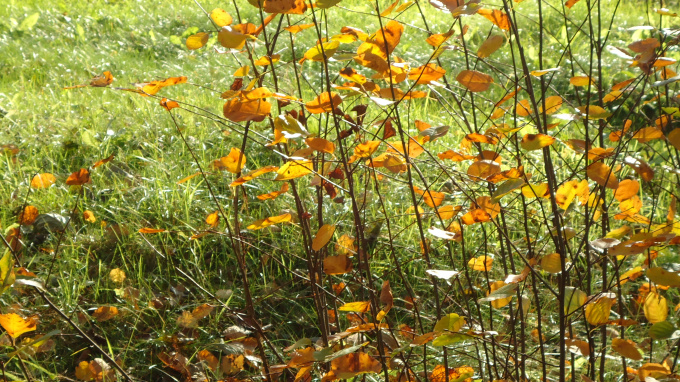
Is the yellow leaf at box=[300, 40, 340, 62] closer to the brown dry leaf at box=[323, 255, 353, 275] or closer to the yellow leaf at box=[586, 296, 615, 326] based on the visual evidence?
the brown dry leaf at box=[323, 255, 353, 275]

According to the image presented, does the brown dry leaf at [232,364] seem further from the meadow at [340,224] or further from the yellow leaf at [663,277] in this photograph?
the yellow leaf at [663,277]

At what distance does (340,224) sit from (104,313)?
34.2 inches

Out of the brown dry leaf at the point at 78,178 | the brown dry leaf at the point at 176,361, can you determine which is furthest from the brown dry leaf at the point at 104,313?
the brown dry leaf at the point at 78,178

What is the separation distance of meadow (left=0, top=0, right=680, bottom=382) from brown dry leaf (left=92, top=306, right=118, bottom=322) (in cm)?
4

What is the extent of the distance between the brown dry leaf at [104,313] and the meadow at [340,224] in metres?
0.04

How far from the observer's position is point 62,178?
262 cm

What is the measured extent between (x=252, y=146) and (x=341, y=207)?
717 mm

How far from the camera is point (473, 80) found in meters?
1.07

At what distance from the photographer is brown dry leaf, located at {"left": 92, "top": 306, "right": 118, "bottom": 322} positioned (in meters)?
1.93

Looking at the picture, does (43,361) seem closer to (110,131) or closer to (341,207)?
(341,207)

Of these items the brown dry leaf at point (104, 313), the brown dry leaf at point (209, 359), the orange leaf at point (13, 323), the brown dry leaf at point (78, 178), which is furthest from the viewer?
the brown dry leaf at point (104, 313)

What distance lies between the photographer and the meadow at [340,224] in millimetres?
1033

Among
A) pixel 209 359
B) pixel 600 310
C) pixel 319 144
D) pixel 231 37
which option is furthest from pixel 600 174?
pixel 209 359

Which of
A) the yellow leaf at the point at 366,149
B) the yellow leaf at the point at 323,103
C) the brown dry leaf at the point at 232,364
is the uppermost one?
the yellow leaf at the point at 323,103
